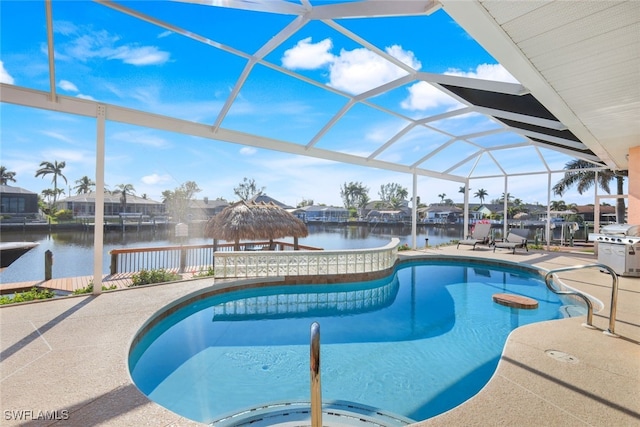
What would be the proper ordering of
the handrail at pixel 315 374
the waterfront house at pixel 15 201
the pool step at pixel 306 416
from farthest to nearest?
the waterfront house at pixel 15 201
the pool step at pixel 306 416
the handrail at pixel 315 374

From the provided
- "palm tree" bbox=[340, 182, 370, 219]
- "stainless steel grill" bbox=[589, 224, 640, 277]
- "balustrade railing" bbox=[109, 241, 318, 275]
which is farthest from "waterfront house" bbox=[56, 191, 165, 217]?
"palm tree" bbox=[340, 182, 370, 219]

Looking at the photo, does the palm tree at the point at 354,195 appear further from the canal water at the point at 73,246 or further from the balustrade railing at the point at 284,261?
the balustrade railing at the point at 284,261

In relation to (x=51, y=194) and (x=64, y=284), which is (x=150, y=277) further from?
(x=51, y=194)

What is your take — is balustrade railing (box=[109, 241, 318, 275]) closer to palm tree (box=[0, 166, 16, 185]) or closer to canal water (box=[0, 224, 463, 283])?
canal water (box=[0, 224, 463, 283])

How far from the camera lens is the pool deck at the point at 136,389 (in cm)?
241

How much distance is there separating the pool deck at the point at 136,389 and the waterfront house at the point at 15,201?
38.0 feet

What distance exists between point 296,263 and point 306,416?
5.21 meters

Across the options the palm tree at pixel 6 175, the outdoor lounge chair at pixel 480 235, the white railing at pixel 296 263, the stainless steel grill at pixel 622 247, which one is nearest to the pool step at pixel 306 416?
the white railing at pixel 296 263

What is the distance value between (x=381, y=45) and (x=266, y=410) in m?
5.72

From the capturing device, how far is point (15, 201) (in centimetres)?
1428

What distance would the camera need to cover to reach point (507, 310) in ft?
21.5

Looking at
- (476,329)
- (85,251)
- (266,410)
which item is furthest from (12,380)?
(85,251)

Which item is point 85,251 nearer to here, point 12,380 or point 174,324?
point 174,324

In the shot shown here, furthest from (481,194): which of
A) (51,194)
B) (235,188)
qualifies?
(51,194)
